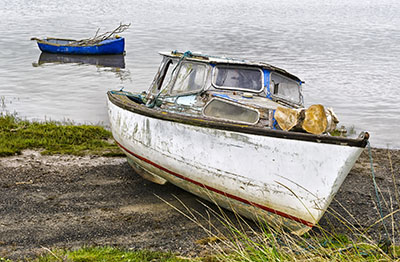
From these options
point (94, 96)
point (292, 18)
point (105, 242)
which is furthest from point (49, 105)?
point (292, 18)

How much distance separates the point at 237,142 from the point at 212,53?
76.4 ft

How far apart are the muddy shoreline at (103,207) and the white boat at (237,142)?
45 centimetres

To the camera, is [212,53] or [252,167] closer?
[252,167]

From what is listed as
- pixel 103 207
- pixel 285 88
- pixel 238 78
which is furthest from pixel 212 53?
pixel 103 207

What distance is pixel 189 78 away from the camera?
27.0 ft

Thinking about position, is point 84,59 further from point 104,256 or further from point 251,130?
point 104,256

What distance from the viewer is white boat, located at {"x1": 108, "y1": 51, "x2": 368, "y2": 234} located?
19.0ft

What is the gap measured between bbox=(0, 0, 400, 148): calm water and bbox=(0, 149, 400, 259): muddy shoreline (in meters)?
5.43

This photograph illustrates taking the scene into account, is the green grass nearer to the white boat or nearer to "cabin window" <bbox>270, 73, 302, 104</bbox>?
the white boat

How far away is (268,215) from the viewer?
21.3ft

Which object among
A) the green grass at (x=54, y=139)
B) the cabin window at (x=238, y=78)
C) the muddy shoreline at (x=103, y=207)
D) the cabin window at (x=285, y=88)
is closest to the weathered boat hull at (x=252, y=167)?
the muddy shoreline at (x=103, y=207)

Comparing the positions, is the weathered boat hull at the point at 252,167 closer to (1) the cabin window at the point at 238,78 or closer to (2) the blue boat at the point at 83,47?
(1) the cabin window at the point at 238,78

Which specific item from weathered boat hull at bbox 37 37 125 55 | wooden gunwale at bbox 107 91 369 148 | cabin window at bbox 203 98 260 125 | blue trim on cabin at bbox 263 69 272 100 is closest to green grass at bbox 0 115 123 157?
wooden gunwale at bbox 107 91 369 148

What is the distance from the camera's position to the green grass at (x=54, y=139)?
34.7 feet
